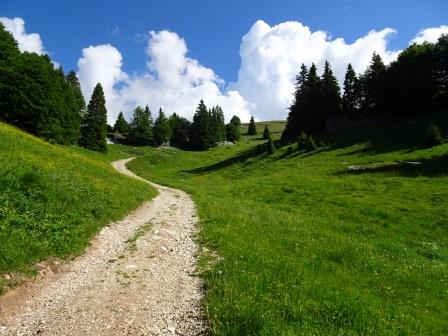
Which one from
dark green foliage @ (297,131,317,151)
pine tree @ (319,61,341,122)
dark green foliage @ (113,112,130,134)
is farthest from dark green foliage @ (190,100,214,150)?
dark green foliage @ (297,131,317,151)

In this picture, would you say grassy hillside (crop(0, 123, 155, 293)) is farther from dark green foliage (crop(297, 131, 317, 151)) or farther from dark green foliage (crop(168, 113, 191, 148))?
dark green foliage (crop(168, 113, 191, 148))

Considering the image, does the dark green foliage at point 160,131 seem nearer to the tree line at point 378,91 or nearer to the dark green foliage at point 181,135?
the dark green foliage at point 181,135

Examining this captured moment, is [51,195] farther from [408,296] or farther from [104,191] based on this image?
[408,296]

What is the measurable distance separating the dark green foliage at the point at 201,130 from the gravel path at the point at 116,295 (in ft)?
371

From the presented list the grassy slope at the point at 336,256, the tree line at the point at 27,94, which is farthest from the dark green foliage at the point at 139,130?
the grassy slope at the point at 336,256

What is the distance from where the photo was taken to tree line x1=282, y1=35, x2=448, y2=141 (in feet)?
229

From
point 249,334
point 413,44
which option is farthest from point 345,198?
point 413,44

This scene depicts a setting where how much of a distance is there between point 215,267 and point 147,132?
120281 mm

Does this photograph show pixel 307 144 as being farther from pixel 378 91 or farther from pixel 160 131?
pixel 160 131

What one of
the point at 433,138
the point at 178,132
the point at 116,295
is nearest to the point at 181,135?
the point at 178,132

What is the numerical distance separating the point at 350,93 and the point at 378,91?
1075 cm

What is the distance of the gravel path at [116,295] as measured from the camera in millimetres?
9008

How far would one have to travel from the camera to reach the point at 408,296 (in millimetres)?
11672

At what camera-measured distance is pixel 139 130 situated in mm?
128875
